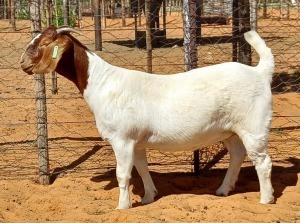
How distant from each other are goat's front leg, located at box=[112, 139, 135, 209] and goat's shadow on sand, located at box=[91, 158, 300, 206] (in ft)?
1.19

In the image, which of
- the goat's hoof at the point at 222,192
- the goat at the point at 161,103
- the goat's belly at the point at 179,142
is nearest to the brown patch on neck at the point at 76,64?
the goat at the point at 161,103

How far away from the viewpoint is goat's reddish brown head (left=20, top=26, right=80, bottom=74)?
5.96 m

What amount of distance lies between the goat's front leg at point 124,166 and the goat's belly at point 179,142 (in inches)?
6.2

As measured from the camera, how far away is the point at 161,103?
5969 mm

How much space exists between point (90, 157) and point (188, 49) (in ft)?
5.92

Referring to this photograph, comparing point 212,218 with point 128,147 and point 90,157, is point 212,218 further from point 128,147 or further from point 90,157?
point 90,157

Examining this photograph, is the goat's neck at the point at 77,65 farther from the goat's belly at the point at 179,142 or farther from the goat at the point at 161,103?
the goat's belly at the point at 179,142

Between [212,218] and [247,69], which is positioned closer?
[212,218]

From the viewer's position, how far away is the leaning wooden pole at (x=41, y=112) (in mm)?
6848

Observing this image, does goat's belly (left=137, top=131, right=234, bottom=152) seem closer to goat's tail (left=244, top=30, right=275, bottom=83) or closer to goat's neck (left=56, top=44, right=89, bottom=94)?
goat's tail (left=244, top=30, right=275, bottom=83)

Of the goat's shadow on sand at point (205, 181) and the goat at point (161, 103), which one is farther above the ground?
the goat at point (161, 103)

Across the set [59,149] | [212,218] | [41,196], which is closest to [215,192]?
[212,218]

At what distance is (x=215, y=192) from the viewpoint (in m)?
6.56

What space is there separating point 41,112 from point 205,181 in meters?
1.96
